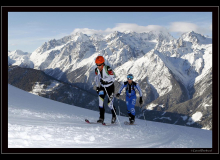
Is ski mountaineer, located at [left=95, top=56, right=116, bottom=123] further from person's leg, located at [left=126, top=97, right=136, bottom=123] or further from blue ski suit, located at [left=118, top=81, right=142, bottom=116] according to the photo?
person's leg, located at [left=126, top=97, right=136, bottom=123]

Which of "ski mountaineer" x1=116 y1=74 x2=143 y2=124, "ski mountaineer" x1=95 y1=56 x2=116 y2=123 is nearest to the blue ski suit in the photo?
"ski mountaineer" x1=116 y1=74 x2=143 y2=124

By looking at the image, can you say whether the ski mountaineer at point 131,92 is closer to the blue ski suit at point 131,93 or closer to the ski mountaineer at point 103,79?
the blue ski suit at point 131,93

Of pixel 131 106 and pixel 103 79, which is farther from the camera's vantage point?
pixel 131 106

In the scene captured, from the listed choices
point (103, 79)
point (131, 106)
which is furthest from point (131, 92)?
point (103, 79)

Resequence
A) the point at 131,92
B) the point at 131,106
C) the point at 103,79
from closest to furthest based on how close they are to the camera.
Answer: the point at 103,79
the point at 131,92
the point at 131,106

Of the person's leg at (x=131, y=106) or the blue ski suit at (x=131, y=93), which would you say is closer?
the blue ski suit at (x=131, y=93)

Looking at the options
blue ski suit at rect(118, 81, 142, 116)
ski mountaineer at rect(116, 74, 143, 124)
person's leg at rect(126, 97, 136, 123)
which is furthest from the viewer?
person's leg at rect(126, 97, 136, 123)

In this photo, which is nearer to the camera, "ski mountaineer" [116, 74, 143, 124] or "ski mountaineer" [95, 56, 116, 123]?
"ski mountaineer" [95, 56, 116, 123]

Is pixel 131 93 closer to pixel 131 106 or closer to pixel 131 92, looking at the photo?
pixel 131 92

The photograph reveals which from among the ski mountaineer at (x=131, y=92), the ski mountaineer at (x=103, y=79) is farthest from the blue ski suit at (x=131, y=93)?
the ski mountaineer at (x=103, y=79)

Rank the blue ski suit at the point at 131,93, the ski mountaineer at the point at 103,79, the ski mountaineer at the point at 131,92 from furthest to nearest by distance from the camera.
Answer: the blue ski suit at the point at 131,93, the ski mountaineer at the point at 131,92, the ski mountaineer at the point at 103,79
